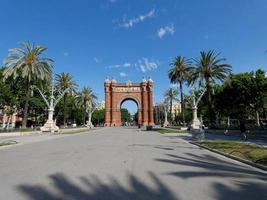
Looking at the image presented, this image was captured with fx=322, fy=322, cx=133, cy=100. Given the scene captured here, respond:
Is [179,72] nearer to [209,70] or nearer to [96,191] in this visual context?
[209,70]

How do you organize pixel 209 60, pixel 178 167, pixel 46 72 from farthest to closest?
pixel 209 60
pixel 46 72
pixel 178 167

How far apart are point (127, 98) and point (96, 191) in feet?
352

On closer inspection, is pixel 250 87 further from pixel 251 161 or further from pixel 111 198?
pixel 111 198

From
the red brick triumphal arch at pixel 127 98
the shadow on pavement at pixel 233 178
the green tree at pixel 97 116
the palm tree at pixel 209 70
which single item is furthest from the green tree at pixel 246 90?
the green tree at pixel 97 116

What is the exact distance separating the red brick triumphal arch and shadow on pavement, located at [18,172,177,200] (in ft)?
339

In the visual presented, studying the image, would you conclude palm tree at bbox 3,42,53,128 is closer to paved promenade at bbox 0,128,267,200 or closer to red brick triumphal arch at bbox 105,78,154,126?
paved promenade at bbox 0,128,267,200

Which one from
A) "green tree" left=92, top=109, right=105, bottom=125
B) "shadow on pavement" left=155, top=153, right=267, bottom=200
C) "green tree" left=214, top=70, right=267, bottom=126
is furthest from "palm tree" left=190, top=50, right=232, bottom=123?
"green tree" left=92, top=109, right=105, bottom=125

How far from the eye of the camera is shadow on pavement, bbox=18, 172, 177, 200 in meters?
6.75

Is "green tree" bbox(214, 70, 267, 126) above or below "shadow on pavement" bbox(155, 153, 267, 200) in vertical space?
above

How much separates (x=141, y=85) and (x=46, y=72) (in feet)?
228

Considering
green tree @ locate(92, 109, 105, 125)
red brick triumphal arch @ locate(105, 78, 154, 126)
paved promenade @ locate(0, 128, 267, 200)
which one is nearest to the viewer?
paved promenade @ locate(0, 128, 267, 200)

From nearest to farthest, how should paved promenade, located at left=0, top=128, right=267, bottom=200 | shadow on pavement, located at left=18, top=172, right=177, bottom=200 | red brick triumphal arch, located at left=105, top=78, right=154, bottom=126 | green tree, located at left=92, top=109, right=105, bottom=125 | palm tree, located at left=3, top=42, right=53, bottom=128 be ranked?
shadow on pavement, located at left=18, top=172, right=177, bottom=200, paved promenade, located at left=0, top=128, right=267, bottom=200, palm tree, located at left=3, top=42, right=53, bottom=128, red brick triumphal arch, located at left=105, top=78, right=154, bottom=126, green tree, located at left=92, top=109, right=105, bottom=125

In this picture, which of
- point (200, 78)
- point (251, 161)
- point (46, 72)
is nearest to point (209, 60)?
point (200, 78)

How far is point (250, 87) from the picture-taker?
5475 cm
